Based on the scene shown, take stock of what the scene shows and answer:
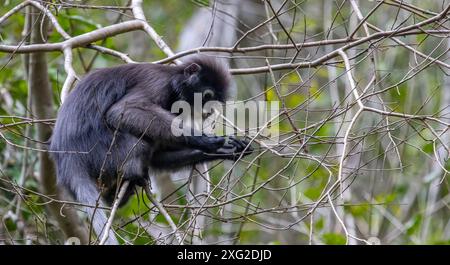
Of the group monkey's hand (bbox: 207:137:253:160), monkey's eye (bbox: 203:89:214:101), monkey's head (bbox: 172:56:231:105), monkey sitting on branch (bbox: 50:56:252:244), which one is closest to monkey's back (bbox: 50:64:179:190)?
monkey sitting on branch (bbox: 50:56:252:244)

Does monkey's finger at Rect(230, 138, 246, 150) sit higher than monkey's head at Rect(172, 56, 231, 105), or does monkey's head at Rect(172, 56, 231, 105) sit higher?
monkey's head at Rect(172, 56, 231, 105)

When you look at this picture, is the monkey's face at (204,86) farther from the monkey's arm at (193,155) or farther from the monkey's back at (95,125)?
the monkey's arm at (193,155)

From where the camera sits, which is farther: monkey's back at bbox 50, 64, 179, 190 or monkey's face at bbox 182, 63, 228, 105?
monkey's face at bbox 182, 63, 228, 105

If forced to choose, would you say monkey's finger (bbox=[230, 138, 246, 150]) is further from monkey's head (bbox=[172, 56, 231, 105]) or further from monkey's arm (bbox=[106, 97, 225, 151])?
monkey's head (bbox=[172, 56, 231, 105])

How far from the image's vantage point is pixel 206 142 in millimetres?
4820

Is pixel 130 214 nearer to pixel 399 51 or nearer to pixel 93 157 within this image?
pixel 93 157

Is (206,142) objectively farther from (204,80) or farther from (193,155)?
(204,80)

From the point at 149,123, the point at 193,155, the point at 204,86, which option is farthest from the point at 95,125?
the point at 204,86

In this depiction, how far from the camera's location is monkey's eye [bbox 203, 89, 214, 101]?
510 centimetres

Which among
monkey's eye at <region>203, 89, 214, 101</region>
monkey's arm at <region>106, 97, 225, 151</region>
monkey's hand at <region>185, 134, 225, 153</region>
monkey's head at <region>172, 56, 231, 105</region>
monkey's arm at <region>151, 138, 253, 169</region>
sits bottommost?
monkey's arm at <region>151, 138, 253, 169</region>

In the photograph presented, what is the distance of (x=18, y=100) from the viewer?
6855 millimetres
